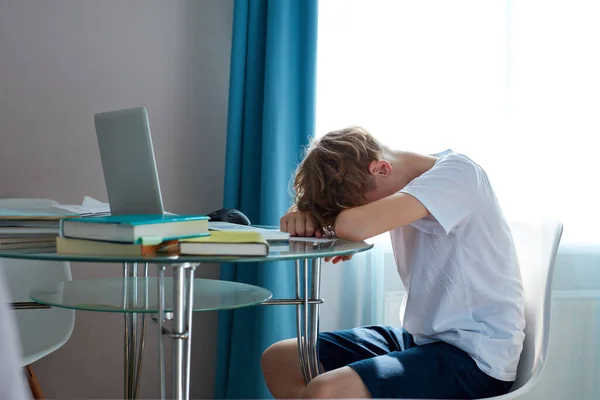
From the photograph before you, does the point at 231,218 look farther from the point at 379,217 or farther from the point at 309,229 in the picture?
the point at 379,217

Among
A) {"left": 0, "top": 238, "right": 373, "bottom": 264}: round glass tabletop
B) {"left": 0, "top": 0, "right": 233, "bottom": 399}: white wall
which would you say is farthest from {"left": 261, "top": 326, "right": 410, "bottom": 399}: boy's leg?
{"left": 0, "top": 0, "right": 233, "bottom": 399}: white wall

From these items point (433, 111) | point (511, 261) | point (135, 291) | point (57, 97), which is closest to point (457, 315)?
point (511, 261)

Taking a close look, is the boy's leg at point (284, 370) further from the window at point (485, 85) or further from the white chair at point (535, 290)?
the window at point (485, 85)

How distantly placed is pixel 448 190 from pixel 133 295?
2.32ft

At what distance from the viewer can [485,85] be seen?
2346 millimetres

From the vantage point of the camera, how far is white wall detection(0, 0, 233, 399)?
2.33 m

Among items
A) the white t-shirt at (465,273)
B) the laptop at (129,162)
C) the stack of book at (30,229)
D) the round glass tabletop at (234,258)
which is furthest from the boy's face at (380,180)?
the stack of book at (30,229)

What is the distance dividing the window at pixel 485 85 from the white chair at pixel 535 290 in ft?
2.54

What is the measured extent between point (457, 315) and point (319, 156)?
1.55 ft

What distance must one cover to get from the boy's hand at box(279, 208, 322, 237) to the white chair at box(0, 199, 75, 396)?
82 cm

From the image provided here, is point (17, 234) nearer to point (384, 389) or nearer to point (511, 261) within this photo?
point (384, 389)

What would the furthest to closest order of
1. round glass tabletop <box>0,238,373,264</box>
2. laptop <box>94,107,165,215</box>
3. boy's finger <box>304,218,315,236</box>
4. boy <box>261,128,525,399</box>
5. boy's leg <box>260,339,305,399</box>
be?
1. boy's leg <box>260,339,305,399</box>
2. boy's finger <box>304,218,315,236</box>
3. boy <box>261,128,525,399</box>
4. laptop <box>94,107,165,215</box>
5. round glass tabletop <box>0,238,373,264</box>

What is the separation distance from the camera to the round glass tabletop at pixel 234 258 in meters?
0.89

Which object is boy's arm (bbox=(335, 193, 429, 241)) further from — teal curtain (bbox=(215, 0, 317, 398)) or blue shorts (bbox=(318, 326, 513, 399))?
teal curtain (bbox=(215, 0, 317, 398))
